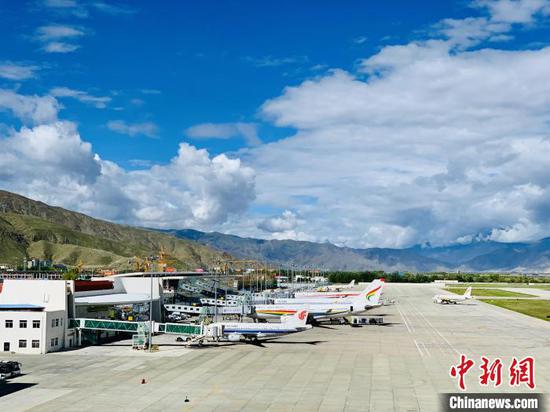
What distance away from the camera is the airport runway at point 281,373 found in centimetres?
5691

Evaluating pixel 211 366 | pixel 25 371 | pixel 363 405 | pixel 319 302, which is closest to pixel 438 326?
pixel 319 302

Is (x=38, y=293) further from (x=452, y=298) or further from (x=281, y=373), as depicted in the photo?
(x=452, y=298)

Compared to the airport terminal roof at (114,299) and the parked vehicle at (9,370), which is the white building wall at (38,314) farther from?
the parked vehicle at (9,370)

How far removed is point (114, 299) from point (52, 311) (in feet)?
76.2

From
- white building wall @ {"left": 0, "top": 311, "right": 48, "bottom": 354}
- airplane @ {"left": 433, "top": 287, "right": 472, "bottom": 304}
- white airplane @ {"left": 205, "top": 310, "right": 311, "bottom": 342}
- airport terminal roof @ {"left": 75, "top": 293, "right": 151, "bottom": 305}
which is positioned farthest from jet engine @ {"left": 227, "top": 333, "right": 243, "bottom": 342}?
airplane @ {"left": 433, "top": 287, "right": 472, "bottom": 304}

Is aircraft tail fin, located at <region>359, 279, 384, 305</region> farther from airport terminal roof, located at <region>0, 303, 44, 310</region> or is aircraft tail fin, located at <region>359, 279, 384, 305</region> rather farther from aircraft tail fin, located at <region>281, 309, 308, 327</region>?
airport terminal roof, located at <region>0, 303, 44, 310</region>

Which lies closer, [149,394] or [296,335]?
[149,394]

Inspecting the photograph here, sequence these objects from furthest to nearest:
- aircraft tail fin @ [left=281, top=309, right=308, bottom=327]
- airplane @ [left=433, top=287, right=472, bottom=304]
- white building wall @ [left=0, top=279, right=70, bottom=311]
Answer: airplane @ [left=433, top=287, right=472, bottom=304] < aircraft tail fin @ [left=281, top=309, right=308, bottom=327] < white building wall @ [left=0, top=279, right=70, bottom=311]

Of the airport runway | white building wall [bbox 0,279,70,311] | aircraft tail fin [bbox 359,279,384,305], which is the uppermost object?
white building wall [bbox 0,279,70,311]

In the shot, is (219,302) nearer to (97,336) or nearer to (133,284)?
(133,284)

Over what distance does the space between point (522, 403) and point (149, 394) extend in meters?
35.7

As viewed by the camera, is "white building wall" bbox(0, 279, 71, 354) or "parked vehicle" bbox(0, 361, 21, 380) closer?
"parked vehicle" bbox(0, 361, 21, 380)

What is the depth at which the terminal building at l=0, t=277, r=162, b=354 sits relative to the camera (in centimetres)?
8738

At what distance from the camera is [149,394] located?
6066cm
